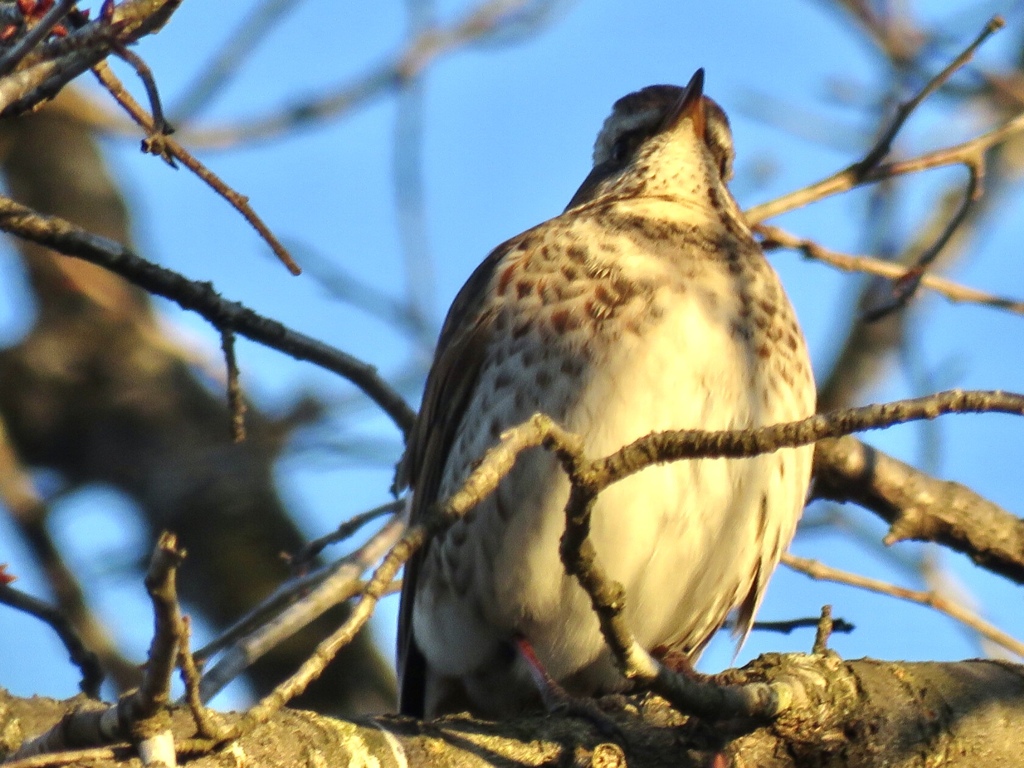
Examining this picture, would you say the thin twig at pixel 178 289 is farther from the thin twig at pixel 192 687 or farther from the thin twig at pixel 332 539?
the thin twig at pixel 192 687

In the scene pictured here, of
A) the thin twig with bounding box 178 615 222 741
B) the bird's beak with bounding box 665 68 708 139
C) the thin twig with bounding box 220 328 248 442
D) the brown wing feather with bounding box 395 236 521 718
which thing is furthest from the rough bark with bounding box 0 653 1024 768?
the bird's beak with bounding box 665 68 708 139

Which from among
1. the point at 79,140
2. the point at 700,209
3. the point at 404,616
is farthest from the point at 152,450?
the point at 700,209

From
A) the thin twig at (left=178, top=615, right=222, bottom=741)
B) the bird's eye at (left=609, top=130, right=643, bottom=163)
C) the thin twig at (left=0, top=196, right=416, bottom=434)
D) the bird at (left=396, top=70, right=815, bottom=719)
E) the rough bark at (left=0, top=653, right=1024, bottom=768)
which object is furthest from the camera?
the bird's eye at (left=609, top=130, right=643, bottom=163)

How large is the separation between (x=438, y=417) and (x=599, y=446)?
950 millimetres

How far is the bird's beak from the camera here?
5723 millimetres

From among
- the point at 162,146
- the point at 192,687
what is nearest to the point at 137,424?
the point at 162,146

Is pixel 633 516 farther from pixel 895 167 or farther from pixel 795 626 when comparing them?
pixel 895 167

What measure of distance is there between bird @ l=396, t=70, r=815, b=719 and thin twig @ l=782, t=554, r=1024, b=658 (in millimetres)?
186

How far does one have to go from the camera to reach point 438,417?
527cm

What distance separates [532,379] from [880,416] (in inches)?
77.6

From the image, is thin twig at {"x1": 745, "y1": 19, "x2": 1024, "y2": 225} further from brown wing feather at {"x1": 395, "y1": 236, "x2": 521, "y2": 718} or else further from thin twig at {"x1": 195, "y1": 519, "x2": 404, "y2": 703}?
thin twig at {"x1": 195, "y1": 519, "x2": 404, "y2": 703}

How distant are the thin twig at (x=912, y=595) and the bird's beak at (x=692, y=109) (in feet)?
5.75

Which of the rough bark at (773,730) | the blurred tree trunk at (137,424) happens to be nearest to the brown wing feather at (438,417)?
the rough bark at (773,730)

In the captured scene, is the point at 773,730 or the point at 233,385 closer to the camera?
the point at 773,730
